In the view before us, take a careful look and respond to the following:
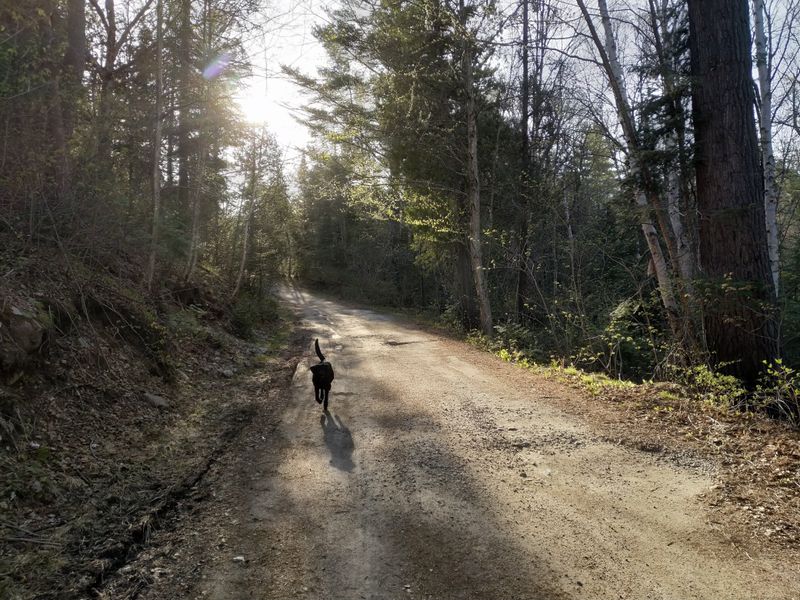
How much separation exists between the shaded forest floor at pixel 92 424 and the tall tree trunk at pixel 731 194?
21.3ft

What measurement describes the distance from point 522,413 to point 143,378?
16.3ft

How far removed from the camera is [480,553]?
3.01 meters

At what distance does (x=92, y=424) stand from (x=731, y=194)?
8189 mm

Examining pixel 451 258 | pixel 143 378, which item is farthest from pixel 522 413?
pixel 451 258

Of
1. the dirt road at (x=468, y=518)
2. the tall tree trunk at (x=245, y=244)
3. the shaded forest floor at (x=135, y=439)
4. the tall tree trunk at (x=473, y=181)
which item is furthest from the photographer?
the tall tree trunk at (x=245, y=244)

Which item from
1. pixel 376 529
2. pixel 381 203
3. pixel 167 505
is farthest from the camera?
pixel 381 203

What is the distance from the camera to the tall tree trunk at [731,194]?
19.4 ft

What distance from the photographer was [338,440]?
516cm

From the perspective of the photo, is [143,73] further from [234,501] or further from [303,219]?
[303,219]

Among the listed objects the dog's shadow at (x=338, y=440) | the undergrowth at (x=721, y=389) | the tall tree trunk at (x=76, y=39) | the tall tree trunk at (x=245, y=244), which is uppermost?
the tall tree trunk at (x=76, y=39)

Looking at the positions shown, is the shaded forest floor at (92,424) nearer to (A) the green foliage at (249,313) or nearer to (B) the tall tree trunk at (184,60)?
(A) the green foliage at (249,313)

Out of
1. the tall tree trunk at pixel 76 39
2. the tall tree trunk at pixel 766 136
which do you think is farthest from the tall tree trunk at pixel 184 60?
the tall tree trunk at pixel 766 136

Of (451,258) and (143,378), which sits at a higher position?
(451,258)

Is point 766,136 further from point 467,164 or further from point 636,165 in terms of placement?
point 467,164
